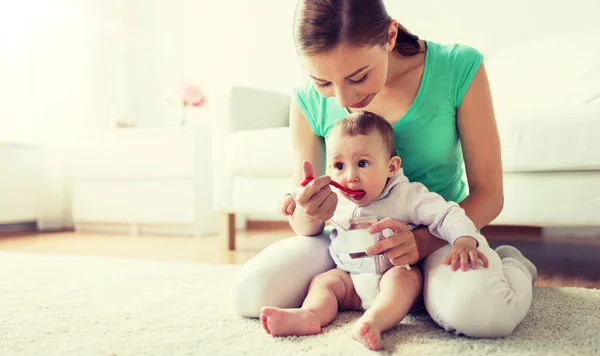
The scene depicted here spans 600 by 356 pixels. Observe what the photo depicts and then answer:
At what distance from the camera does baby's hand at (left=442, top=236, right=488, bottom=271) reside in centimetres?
72

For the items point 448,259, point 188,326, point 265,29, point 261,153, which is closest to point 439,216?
point 448,259

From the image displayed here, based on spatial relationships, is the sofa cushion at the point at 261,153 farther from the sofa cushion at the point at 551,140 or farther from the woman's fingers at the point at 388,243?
the woman's fingers at the point at 388,243

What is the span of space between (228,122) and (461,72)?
3.58ft

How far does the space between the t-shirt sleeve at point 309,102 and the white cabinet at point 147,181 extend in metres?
1.47

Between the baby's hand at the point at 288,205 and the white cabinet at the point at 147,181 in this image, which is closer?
the baby's hand at the point at 288,205

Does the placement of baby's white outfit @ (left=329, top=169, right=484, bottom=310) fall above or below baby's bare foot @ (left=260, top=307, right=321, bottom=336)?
above

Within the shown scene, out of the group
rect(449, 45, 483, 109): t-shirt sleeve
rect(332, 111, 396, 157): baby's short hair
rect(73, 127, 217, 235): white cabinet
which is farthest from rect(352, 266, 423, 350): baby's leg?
rect(73, 127, 217, 235): white cabinet

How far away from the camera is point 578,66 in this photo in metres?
Result: 1.67

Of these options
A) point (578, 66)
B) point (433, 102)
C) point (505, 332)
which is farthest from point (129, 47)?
point (505, 332)

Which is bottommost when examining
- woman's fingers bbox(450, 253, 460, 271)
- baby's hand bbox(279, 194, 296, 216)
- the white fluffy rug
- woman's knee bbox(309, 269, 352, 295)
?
the white fluffy rug

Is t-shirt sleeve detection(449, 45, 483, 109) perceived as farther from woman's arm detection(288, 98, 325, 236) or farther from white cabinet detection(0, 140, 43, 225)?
white cabinet detection(0, 140, 43, 225)

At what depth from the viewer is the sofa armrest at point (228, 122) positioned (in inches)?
72.3

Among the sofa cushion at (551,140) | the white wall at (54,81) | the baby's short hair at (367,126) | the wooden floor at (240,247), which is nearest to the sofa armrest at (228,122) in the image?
the wooden floor at (240,247)

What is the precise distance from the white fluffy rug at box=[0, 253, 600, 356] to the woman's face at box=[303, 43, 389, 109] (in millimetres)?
356
